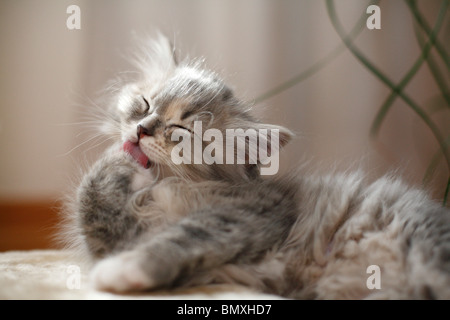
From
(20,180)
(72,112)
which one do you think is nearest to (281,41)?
(72,112)

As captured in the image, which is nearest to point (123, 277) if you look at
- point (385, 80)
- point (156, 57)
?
point (156, 57)

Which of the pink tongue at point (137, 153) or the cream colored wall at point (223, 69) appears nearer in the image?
the pink tongue at point (137, 153)

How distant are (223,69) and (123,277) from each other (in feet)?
3.54

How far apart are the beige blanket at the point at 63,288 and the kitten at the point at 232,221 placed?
31mm

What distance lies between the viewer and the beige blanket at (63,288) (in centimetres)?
81

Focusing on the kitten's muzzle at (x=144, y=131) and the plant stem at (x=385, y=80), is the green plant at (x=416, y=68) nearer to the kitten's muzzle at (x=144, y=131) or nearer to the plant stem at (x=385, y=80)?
the plant stem at (x=385, y=80)

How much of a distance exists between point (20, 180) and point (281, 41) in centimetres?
123

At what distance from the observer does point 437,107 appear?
187 cm

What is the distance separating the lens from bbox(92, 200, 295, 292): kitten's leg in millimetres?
828

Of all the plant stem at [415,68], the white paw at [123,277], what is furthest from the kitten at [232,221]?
the plant stem at [415,68]

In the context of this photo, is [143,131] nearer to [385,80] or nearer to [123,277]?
[123,277]

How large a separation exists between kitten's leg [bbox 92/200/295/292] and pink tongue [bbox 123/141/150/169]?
0.81 ft

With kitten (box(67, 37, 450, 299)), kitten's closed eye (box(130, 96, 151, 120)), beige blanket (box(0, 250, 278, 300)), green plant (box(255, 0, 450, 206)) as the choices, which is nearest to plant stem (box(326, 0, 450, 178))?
green plant (box(255, 0, 450, 206))
